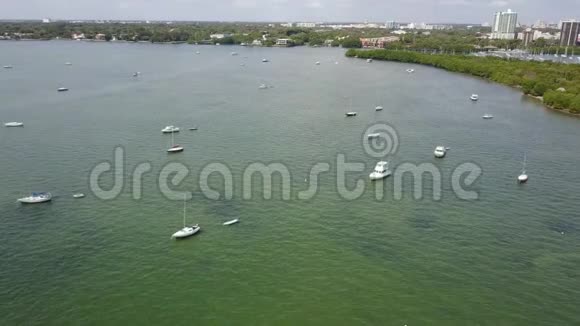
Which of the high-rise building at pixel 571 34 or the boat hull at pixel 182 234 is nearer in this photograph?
the boat hull at pixel 182 234

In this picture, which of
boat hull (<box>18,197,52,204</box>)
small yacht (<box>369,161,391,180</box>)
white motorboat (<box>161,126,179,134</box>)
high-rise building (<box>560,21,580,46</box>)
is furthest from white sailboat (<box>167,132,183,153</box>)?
high-rise building (<box>560,21,580,46</box>)

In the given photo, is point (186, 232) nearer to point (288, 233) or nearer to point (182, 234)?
point (182, 234)

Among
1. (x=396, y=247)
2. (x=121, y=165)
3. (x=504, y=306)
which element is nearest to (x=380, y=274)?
(x=396, y=247)

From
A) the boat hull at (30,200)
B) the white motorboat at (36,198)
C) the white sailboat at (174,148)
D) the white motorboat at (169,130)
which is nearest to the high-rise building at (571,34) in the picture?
the white motorboat at (169,130)

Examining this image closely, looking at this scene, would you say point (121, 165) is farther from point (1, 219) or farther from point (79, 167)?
point (1, 219)

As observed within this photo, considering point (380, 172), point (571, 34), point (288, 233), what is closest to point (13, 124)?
point (288, 233)

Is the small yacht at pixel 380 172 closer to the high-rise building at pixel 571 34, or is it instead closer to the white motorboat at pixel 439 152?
the white motorboat at pixel 439 152
